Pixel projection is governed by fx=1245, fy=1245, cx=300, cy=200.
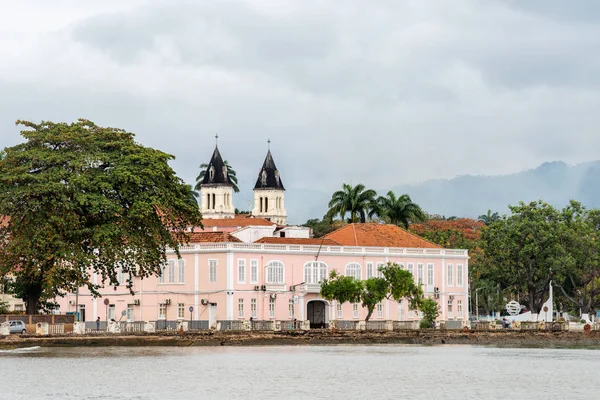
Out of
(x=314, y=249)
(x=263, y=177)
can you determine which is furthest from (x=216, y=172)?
(x=314, y=249)

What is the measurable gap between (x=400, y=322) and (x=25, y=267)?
3135cm

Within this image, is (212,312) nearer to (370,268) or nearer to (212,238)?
(212,238)

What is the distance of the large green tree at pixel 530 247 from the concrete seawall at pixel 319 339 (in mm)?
14093

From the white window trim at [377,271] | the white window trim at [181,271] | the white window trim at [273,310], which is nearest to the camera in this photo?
the white window trim at [273,310]

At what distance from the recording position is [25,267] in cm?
7369

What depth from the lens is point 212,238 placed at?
97625 mm

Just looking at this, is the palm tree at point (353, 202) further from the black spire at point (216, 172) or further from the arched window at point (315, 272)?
the black spire at point (216, 172)

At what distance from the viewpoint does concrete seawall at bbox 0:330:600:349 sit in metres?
77.5

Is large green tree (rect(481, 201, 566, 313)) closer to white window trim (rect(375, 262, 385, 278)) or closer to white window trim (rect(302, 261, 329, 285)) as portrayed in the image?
white window trim (rect(375, 262, 385, 278))

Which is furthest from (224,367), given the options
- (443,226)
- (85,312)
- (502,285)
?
(443,226)

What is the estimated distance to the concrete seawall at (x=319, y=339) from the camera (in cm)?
7754

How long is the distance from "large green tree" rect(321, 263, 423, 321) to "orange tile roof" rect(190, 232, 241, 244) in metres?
8.29

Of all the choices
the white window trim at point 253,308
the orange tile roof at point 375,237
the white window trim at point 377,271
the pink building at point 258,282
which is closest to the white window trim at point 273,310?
the pink building at point 258,282

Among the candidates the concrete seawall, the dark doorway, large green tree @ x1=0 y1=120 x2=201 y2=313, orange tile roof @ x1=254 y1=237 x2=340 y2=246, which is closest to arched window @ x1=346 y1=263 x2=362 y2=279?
orange tile roof @ x1=254 y1=237 x2=340 y2=246
